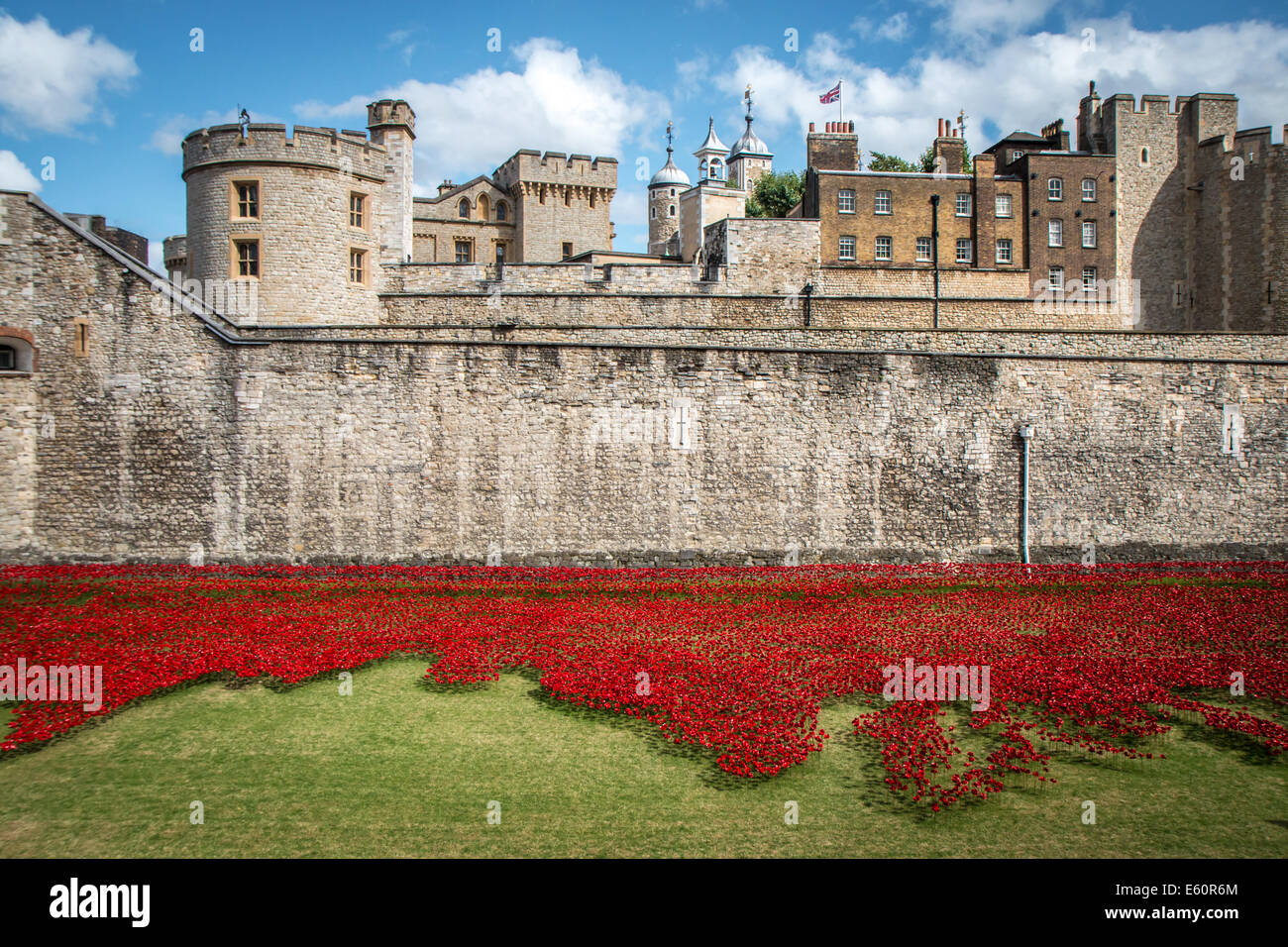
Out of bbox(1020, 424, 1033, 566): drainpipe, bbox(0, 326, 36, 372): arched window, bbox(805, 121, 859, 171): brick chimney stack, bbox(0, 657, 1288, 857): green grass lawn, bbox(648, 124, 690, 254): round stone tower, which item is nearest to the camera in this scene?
bbox(0, 657, 1288, 857): green grass lawn

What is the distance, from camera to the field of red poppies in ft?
33.6

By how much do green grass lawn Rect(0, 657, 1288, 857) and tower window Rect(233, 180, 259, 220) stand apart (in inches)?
853

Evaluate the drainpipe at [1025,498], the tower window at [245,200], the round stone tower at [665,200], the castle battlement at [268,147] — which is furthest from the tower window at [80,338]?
the round stone tower at [665,200]

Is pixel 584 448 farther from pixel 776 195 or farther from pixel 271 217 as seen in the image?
pixel 776 195

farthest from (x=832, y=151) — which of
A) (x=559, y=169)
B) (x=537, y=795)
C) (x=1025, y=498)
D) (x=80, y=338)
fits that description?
(x=537, y=795)

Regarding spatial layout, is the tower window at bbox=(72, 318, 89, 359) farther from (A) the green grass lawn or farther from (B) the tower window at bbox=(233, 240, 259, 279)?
(A) the green grass lawn

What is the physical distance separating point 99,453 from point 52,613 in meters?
6.97

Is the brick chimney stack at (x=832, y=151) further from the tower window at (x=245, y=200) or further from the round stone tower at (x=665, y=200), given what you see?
the round stone tower at (x=665, y=200)

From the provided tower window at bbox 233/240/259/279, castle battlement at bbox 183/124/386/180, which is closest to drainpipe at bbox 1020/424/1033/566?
castle battlement at bbox 183/124/386/180

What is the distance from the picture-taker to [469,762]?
9391 mm

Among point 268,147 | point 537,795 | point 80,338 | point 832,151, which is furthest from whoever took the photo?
point 832,151

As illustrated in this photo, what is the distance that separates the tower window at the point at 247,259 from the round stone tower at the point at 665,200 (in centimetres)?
6356

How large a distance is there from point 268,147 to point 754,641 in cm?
2391

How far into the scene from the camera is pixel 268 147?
27.7 metres
